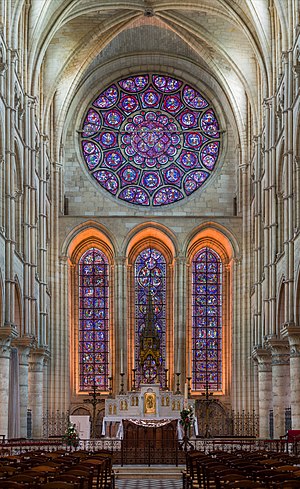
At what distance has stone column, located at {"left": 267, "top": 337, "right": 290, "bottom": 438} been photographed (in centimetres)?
3959

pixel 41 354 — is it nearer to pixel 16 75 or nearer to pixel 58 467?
pixel 16 75

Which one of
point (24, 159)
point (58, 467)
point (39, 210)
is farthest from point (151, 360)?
point (58, 467)

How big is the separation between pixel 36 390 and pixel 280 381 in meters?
11.5

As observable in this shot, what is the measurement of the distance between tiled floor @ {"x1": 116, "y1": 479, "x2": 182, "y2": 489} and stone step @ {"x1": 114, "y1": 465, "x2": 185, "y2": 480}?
50 centimetres

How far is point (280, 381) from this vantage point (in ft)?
130

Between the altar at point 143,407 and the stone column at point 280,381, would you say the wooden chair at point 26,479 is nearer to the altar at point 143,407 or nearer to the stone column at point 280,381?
the stone column at point 280,381

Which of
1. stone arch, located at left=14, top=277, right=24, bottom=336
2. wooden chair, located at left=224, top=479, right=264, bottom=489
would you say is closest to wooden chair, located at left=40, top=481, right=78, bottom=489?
wooden chair, located at left=224, top=479, right=264, bottom=489

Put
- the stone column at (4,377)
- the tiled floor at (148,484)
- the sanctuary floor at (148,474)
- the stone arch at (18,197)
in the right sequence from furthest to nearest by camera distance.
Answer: the stone arch at (18,197)
the stone column at (4,377)
the sanctuary floor at (148,474)
the tiled floor at (148,484)

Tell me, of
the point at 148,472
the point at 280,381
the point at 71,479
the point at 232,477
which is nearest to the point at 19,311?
the point at 280,381

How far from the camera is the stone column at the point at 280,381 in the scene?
39594 millimetres

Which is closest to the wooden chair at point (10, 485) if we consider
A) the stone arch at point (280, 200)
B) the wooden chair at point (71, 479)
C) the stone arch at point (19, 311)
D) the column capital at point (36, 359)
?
the wooden chair at point (71, 479)

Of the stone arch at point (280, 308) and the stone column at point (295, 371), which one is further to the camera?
the stone arch at point (280, 308)

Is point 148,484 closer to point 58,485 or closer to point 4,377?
point 4,377

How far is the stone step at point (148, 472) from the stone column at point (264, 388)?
14.2 m
